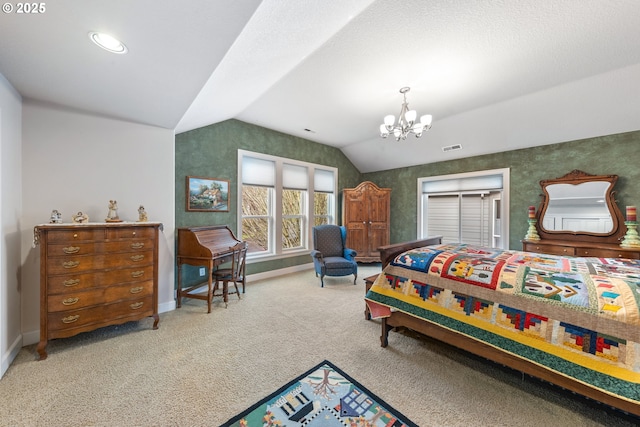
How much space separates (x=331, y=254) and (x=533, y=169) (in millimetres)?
3915

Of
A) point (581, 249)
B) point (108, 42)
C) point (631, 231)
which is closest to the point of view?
point (108, 42)

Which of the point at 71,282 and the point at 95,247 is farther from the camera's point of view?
the point at 95,247

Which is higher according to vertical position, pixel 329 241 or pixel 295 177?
pixel 295 177

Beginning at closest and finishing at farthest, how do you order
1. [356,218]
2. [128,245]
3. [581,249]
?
1. [128,245]
2. [581,249]
3. [356,218]

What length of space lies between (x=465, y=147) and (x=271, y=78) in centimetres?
401

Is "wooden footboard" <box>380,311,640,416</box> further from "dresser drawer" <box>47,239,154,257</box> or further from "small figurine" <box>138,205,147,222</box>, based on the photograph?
"small figurine" <box>138,205,147,222</box>

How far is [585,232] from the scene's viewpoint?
142 inches

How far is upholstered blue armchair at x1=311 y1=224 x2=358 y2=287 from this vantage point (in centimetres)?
398

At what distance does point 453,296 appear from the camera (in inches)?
72.6

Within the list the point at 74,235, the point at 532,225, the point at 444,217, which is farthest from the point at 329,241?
the point at 532,225

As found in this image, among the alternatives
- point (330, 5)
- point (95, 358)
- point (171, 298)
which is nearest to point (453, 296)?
point (330, 5)

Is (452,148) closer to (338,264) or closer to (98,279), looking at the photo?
(338,264)

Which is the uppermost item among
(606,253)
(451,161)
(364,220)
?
(451,161)

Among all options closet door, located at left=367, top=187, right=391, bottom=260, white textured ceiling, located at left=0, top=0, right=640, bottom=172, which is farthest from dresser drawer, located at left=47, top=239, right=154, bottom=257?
closet door, located at left=367, top=187, right=391, bottom=260
